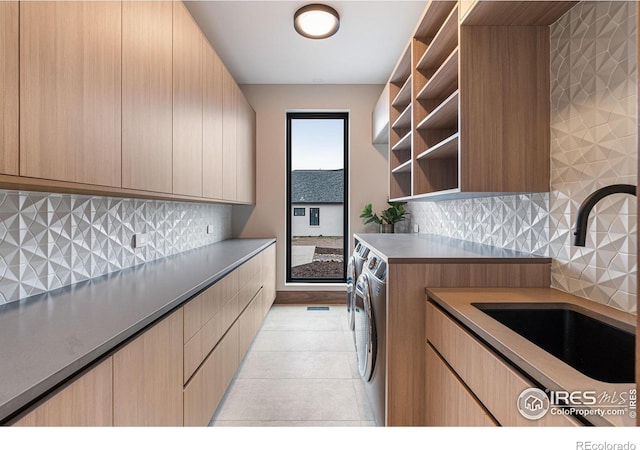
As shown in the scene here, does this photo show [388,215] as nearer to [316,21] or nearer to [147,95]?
[316,21]

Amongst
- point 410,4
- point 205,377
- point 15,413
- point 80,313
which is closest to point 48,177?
point 80,313

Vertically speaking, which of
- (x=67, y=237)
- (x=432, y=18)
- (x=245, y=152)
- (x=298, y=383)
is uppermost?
(x=432, y=18)

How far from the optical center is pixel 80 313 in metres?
1.08

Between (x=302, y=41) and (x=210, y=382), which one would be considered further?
(x=302, y=41)

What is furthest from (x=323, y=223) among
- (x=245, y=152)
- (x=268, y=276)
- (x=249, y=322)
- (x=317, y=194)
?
(x=249, y=322)

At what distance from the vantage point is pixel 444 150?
2.00 m

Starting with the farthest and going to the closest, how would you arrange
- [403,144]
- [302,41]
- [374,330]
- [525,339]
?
1. [302,41]
2. [403,144]
3. [374,330]
4. [525,339]

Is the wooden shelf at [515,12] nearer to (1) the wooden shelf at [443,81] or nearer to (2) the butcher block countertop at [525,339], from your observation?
(1) the wooden shelf at [443,81]

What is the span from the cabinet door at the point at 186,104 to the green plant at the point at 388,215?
2182 millimetres

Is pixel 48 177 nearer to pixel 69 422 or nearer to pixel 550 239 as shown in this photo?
pixel 69 422

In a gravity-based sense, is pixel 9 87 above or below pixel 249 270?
above

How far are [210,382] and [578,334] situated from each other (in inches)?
63.5

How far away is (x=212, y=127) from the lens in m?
2.54

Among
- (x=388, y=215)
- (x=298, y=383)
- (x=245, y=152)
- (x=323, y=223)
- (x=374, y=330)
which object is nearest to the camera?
(x=374, y=330)
